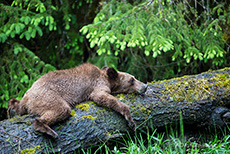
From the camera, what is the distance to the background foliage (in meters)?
5.67

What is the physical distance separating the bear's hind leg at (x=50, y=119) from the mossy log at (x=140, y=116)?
0.10 meters

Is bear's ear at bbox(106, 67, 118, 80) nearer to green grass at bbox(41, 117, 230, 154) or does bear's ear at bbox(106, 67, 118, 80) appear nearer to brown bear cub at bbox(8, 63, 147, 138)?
brown bear cub at bbox(8, 63, 147, 138)

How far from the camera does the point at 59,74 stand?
4848 mm

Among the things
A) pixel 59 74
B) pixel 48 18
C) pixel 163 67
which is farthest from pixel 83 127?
pixel 163 67

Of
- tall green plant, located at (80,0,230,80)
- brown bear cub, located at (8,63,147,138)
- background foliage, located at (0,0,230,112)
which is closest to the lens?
brown bear cub, located at (8,63,147,138)

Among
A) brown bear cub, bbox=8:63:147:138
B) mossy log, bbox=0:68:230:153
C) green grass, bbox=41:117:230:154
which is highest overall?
brown bear cub, bbox=8:63:147:138

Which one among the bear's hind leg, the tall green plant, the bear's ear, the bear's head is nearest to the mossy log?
the bear's hind leg

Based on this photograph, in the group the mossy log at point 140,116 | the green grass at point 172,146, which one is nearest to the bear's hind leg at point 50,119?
the mossy log at point 140,116

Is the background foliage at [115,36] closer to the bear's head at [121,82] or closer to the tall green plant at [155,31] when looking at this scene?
the tall green plant at [155,31]

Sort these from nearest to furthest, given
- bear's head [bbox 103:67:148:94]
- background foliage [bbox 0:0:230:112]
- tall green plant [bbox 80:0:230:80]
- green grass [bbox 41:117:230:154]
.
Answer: green grass [bbox 41:117:230:154] → bear's head [bbox 103:67:148:94] → tall green plant [bbox 80:0:230:80] → background foliage [bbox 0:0:230:112]

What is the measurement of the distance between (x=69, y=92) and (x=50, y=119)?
0.90 metres

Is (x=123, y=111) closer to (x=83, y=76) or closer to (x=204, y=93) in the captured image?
(x=83, y=76)

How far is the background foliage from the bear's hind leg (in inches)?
80.5

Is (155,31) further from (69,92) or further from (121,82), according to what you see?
(69,92)
